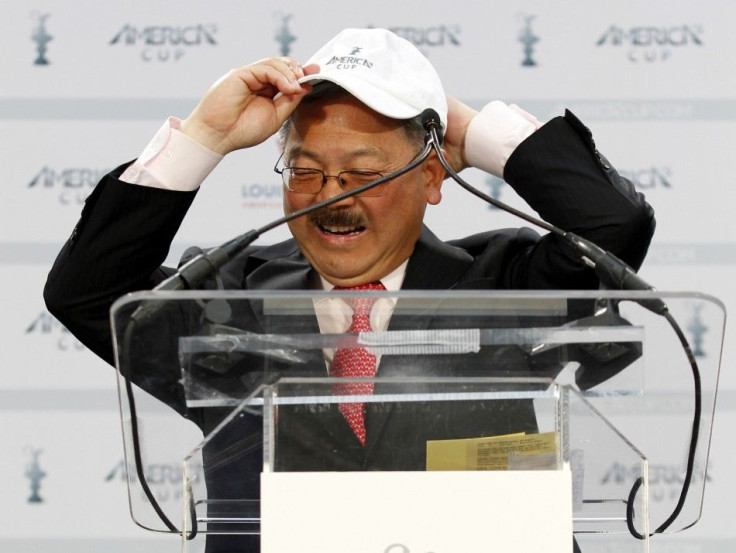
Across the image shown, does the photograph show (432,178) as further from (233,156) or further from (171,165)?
(233,156)

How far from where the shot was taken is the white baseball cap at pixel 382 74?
137cm

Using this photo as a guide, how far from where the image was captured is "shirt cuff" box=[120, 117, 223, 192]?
4.25 ft

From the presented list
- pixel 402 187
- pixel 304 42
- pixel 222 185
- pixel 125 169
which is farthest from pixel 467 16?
pixel 125 169

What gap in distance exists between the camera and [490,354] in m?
0.86

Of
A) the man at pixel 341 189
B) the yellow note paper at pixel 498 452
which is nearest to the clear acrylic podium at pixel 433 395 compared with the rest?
the yellow note paper at pixel 498 452

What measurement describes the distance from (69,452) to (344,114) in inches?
41.9

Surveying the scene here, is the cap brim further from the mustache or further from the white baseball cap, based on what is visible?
the mustache

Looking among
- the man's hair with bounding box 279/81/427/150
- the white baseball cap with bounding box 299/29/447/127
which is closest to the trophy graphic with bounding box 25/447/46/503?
the man's hair with bounding box 279/81/427/150

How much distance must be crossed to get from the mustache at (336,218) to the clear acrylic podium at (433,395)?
1.64 ft

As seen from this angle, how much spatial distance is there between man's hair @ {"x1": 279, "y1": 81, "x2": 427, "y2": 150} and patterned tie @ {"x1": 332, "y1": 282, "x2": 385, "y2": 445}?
592mm

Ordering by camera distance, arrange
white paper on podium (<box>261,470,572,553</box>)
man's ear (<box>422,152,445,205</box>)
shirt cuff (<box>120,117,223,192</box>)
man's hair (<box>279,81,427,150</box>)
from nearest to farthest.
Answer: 1. white paper on podium (<box>261,470,572,553</box>)
2. shirt cuff (<box>120,117,223,192</box>)
3. man's hair (<box>279,81,427,150</box>)
4. man's ear (<box>422,152,445,205</box>)

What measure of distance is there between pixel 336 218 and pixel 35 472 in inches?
41.4

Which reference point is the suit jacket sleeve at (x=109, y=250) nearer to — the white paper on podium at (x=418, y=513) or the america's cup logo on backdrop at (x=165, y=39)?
the white paper on podium at (x=418, y=513)

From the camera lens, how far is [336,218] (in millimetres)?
1380
